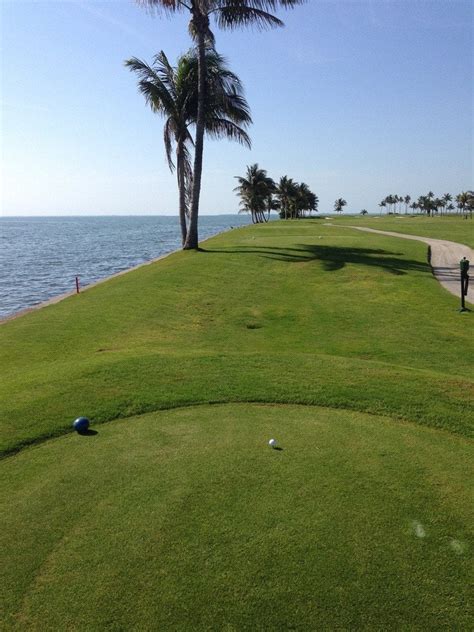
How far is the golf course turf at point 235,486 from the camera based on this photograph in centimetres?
432

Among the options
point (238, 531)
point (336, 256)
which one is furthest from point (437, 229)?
point (238, 531)

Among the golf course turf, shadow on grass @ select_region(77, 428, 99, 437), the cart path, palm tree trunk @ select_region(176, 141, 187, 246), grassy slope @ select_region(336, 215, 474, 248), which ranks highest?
palm tree trunk @ select_region(176, 141, 187, 246)

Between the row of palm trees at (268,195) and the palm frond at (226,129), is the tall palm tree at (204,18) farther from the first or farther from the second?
the row of palm trees at (268,195)

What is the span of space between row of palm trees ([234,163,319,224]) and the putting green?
107442mm

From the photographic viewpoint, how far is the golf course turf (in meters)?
4.32

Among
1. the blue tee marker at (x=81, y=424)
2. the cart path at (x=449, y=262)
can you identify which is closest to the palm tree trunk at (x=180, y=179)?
the cart path at (x=449, y=262)

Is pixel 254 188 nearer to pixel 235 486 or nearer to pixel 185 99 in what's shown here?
pixel 185 99

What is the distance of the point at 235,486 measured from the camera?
597 cm

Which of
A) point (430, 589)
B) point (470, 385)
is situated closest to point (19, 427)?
point (430, 589)

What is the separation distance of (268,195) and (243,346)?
11127cm

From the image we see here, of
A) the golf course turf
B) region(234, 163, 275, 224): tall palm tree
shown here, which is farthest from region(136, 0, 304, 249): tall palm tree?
region(234, 163, 275, 224): tall palm tree

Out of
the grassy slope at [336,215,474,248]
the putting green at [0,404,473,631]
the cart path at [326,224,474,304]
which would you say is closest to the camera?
the putting green at [0,404,473,631]

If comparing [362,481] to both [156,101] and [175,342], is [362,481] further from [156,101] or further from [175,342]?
[156,101]

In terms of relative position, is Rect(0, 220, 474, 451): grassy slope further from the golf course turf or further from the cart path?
the cart path
